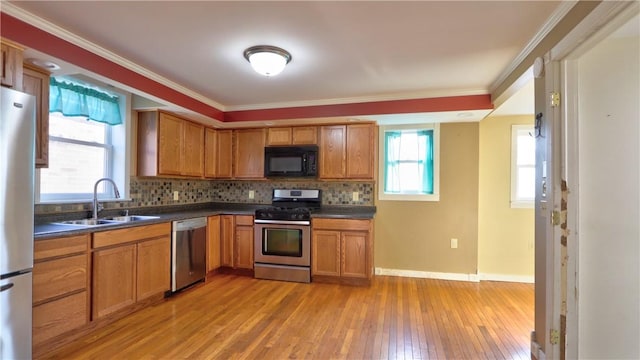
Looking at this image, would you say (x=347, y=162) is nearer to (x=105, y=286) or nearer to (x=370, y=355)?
(x=370, y=355)

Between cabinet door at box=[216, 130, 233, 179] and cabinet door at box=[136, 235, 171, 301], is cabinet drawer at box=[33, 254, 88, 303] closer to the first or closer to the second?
cabinet door at box=[136, 235, 171, 301]

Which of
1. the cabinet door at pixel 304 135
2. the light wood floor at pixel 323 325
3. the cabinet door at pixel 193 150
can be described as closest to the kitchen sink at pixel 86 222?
the light wood floor at pixel 323 325

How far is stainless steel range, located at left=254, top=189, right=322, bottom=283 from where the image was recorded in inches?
151

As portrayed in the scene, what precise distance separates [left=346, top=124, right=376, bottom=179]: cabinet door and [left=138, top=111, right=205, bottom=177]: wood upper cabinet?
212 cm

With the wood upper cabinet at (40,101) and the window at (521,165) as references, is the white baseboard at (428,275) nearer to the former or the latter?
the window at (521,165)

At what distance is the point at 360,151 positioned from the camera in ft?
13.2

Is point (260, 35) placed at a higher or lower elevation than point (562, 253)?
higher

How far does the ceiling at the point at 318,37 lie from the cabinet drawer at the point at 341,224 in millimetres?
1590

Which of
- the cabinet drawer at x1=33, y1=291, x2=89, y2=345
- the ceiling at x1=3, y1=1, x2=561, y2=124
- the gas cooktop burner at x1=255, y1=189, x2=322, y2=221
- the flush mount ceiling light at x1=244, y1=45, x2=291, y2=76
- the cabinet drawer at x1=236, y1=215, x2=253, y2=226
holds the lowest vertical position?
the cabinet drawer at x1=33, y1=291, x2=89, y2=345

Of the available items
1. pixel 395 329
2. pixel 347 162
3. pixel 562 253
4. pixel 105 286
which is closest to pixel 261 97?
pixel 347 162

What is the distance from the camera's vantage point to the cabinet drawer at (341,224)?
3697mm

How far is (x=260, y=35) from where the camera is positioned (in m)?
2.18

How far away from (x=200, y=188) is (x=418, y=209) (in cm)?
323

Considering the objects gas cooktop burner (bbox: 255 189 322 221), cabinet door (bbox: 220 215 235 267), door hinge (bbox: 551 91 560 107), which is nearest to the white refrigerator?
cabinet door (bbox: 220 215 235 267)
